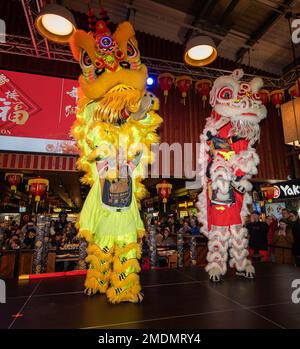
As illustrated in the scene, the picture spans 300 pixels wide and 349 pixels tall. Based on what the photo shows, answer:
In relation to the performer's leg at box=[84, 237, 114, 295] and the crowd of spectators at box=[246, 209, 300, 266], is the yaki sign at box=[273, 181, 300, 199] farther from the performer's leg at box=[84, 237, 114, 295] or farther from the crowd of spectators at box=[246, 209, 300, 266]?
the performer's leg at box=[84, 237, 114, 295]

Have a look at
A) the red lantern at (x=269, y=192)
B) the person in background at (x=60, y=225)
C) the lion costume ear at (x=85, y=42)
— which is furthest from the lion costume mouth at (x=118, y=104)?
the red lantern at (x=269, y=192)

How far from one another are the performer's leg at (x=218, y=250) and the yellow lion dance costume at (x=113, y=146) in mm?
803

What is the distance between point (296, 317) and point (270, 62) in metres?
7.84

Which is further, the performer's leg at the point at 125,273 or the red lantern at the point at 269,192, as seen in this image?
the red lantern at the point at 269,192

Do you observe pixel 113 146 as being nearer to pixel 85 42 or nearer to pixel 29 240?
pixel 85 42

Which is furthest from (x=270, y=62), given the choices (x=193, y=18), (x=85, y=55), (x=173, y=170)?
(x=85, y=55)

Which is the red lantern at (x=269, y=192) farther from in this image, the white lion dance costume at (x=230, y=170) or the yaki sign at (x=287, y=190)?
the white lion dance costume at (x=230, y=170)

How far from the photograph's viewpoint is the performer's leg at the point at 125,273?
1.69 meters

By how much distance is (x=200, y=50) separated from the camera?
3.91 m

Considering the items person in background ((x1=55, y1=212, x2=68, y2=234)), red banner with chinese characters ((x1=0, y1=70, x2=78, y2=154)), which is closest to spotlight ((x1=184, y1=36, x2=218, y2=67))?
red banner with chinese characters ((x1=0, y1=70, x2=78, y2=154))

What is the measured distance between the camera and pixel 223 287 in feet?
6.72

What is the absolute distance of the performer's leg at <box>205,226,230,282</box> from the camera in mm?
2279

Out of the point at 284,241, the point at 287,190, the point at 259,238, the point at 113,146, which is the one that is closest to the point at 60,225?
the point at 259,238

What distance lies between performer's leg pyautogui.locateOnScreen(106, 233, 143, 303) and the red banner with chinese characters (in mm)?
3899
